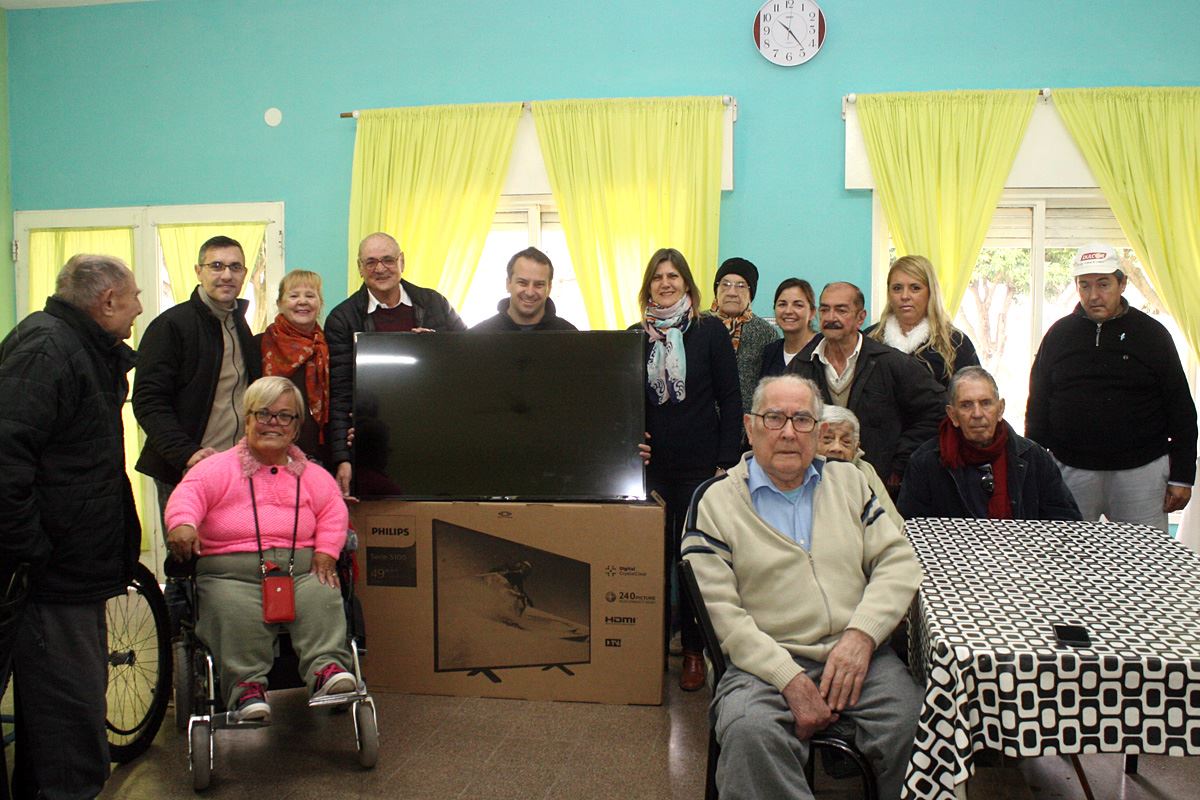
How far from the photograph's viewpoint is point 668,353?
3.29 metres

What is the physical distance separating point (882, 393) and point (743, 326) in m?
0.70

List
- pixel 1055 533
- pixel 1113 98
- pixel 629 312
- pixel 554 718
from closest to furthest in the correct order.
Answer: pixel 1055 533 → pixel 554 718 → pixel 1113 98 → pixel 629 312

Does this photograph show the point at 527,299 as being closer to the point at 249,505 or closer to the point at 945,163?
the point at 249,505

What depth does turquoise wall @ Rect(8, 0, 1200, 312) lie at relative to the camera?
434 centimetres

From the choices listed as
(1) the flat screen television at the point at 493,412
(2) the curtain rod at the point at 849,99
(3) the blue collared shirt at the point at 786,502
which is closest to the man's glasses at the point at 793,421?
(3) the blue collared shirt at the point at 786,502

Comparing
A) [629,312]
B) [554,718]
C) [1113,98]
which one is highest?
[1113,98]

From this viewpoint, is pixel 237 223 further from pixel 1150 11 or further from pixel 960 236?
pixel 1150 11

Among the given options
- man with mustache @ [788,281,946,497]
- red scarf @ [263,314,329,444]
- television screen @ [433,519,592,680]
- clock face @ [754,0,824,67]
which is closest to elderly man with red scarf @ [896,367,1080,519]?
man with mustache @ [788,281,946,497]

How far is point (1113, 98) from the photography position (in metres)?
4.24

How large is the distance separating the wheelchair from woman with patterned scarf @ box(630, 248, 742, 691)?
117 cm

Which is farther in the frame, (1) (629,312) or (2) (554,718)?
(1) (629,312)

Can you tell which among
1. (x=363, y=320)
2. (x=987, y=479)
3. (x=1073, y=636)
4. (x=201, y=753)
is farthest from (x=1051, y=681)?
(x=363, y=320)

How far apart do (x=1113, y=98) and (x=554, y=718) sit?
3820mm

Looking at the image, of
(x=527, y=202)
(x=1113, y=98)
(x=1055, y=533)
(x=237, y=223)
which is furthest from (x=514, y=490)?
(x=1113, y=98)
